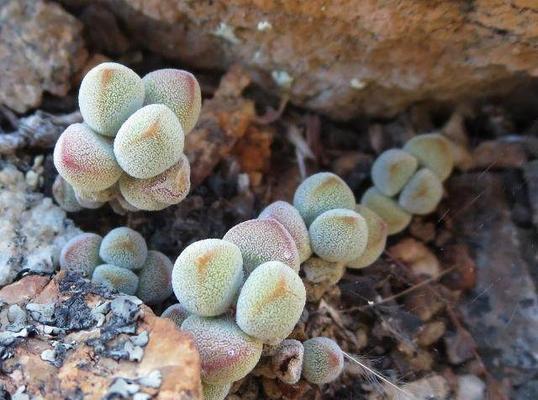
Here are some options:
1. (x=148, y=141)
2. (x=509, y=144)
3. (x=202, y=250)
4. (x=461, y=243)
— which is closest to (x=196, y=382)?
(x=202, y=250)

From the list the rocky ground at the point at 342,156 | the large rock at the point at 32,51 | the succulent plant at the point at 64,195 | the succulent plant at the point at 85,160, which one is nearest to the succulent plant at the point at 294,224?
the rocky ground at the point at 342,156

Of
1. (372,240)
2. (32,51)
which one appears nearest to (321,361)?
(372,240)

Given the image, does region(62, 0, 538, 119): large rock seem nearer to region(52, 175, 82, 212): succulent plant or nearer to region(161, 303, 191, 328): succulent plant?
region(52, 175, 82, 212): succulent plant

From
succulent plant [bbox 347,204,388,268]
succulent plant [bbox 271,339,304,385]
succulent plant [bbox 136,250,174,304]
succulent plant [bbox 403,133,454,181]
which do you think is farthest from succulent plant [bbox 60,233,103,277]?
succulent plant [bbox 403,133,454,181]

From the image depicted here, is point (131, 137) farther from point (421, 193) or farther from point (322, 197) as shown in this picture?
point (421, 193)

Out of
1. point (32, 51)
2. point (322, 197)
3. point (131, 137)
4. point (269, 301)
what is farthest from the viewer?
point (32, 51)
